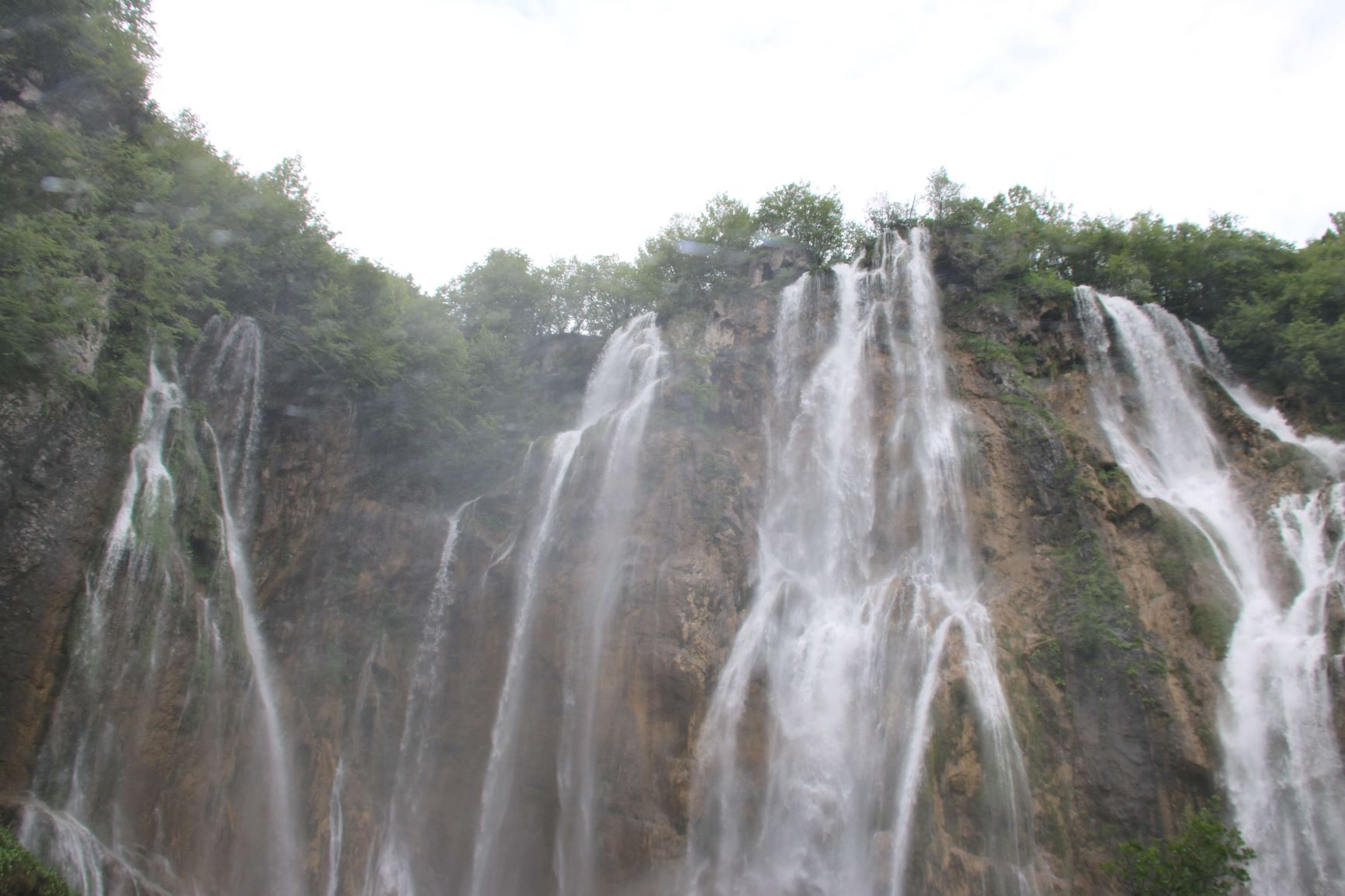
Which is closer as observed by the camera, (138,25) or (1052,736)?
(1052,736)

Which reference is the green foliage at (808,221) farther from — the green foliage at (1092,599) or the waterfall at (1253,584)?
the green foliage at (1092,599)

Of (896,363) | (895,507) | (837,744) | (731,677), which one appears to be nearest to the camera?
(837,744)

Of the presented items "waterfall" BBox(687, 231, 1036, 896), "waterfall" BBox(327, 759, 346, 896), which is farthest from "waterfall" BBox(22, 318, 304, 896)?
"waterfall" BBox(687, 231, 1036, 896)

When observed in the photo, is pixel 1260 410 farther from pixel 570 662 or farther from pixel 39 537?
pixel 39 537

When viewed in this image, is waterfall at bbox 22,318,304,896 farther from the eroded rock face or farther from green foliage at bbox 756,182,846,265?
green foliage at bbox 756,182,846,265

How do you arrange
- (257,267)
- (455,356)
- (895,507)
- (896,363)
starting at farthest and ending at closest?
(455,356), (896,363), (257,267), (895,507)

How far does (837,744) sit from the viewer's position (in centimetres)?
1354

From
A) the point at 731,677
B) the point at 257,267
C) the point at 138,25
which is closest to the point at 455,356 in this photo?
the point at 257,267

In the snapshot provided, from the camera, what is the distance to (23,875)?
25.2 feet

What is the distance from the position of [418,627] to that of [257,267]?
9.51 metres

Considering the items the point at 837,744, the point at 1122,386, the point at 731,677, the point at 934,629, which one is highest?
the point at 1122,386

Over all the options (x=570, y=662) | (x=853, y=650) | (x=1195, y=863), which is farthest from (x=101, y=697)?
(x=1195, y=863)

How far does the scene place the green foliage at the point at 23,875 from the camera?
746cm

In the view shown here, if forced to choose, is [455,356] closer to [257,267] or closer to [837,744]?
[257,267]
